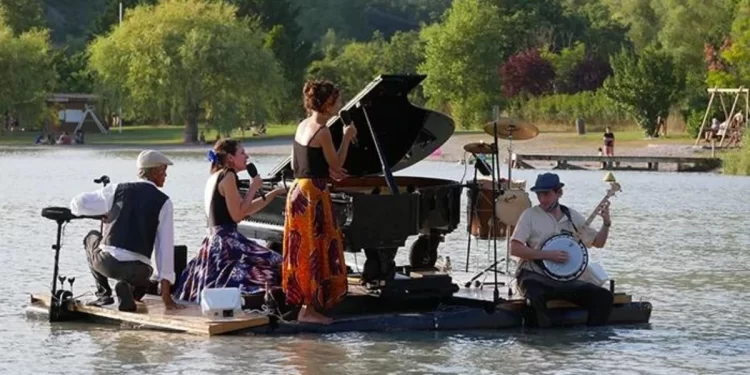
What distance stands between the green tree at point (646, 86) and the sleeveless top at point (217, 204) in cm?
5552

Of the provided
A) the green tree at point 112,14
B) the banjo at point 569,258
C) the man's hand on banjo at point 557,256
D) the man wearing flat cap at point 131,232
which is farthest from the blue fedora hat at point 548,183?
the green tree at point 112,14

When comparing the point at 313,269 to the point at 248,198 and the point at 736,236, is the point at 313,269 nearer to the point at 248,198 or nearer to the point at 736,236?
the point at 248,198

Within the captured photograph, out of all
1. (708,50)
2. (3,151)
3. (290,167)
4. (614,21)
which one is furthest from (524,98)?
(290,167)

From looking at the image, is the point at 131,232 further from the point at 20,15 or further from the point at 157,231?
the point at 20,15

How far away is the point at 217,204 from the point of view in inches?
561

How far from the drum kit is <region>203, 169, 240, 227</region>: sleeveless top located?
6.64ft

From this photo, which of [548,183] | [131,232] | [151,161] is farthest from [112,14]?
[548,183]

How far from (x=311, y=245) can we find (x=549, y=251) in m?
1.91

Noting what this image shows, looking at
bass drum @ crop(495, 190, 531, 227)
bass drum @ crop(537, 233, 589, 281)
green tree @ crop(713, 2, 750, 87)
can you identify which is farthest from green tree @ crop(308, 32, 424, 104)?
bass drum @ crop(537, 233, 589, 281)

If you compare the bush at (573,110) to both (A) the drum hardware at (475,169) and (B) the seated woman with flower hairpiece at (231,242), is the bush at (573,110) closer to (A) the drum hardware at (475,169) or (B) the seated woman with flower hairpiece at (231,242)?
(A) the drum hardware at (475,169)

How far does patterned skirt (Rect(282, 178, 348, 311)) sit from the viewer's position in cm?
1352

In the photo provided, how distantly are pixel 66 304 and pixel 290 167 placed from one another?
2.20 m

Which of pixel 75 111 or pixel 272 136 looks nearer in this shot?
pixel 272 136

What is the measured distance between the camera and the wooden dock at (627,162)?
51656 millimetres
